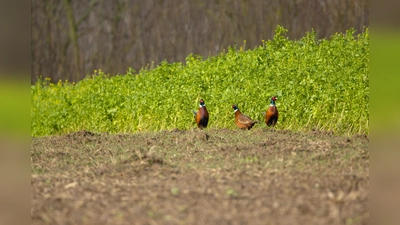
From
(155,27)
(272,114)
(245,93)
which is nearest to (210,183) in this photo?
(272,114)

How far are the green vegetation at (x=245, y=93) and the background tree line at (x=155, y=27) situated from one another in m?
2.23

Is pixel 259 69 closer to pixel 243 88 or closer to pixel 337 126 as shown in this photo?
pixel 243 88

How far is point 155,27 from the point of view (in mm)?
14102

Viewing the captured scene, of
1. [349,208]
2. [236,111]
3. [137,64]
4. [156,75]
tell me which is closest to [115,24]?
[137,64]

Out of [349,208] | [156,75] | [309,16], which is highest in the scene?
[309,16]

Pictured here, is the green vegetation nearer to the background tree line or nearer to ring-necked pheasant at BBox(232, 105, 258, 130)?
ring-necked pheasant at BBox(232, 105, 258, 130)

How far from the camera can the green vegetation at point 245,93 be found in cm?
802

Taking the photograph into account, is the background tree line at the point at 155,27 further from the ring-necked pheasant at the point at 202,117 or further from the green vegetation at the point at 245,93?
the ring-necked pheasant at the point at 202,117

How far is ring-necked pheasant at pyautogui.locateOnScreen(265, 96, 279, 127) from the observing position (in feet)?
25.6

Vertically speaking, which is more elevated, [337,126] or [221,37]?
[221,37]

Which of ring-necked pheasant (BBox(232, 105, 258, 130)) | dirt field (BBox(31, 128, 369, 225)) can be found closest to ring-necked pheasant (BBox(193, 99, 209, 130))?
ring-necked pheasant (BBox(232, 105, 258, 130))

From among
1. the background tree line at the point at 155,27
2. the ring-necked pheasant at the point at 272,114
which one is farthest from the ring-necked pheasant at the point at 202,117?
the background tree line at the point at 155,27

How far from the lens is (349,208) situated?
345 centimetres

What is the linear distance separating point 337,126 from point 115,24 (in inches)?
318
